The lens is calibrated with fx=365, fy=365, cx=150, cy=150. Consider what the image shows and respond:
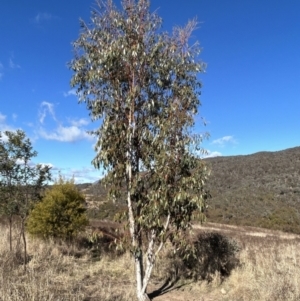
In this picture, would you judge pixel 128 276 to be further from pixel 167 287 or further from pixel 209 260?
pixel 209 260

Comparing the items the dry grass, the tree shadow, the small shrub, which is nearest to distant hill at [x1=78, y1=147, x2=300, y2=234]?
the dry grass

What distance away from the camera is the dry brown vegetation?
7.48 m

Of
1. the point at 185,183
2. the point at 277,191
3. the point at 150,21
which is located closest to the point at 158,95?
the point at 150,21

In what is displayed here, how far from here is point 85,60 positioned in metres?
8.67

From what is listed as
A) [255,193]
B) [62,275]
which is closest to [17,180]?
[62,275]

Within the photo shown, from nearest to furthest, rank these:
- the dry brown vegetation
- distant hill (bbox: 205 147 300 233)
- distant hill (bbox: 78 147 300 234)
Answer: the dry brown vegetation, distant hill (bbox: 78 147 300 234), distant hill (bbox: 205 147 300 233)

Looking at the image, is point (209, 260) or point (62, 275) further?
point (209, 260)

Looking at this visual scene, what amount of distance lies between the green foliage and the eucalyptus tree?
5718 millimetres

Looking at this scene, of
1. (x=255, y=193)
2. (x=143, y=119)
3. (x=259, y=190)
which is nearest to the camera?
(x=143, y=119)

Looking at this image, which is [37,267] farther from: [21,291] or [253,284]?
[253,284]

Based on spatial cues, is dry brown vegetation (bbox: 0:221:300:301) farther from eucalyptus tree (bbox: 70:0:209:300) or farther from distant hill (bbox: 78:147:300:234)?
distant hill (bbox: 78:147:300:234)

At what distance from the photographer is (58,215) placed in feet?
44.8

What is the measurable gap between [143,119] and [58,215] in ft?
22.8

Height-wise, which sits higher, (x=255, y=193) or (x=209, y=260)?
(x=255, y=193)
